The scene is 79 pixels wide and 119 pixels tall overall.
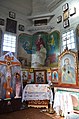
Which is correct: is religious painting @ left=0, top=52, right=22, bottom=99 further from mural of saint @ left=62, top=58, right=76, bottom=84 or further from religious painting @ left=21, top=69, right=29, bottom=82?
mural of saint @ left=62, top=58, right=76, bottom=84

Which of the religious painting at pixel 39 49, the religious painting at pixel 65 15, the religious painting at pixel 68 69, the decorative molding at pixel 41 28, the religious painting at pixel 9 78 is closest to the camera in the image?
the religious painting at pixel 68 69

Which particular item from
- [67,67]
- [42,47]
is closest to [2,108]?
[67,67]

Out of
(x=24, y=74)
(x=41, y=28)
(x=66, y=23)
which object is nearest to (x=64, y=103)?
(x=24, y=74)

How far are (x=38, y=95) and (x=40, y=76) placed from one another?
48.4 inches

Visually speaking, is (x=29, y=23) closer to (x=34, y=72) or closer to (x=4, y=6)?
(x=4, y=6)

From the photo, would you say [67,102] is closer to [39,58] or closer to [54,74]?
[54,74]

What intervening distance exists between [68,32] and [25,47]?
10.1ft

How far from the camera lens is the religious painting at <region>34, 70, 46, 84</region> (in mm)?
7529

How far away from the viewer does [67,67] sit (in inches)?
235

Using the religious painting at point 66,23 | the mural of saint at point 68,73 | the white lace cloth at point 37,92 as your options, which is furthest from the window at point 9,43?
the mural of saint at point 68,73

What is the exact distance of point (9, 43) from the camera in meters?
8.19

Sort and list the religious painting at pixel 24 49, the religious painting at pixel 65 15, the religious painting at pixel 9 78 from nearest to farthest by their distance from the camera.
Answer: the religious painting at pixel 9 78 < the religious painting at pixel 65 15 < the religious painting at pixel 24 49

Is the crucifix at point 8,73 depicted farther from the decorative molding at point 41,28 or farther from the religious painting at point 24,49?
the decorative molding at point 41,28

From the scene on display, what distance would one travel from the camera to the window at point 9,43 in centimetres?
803
